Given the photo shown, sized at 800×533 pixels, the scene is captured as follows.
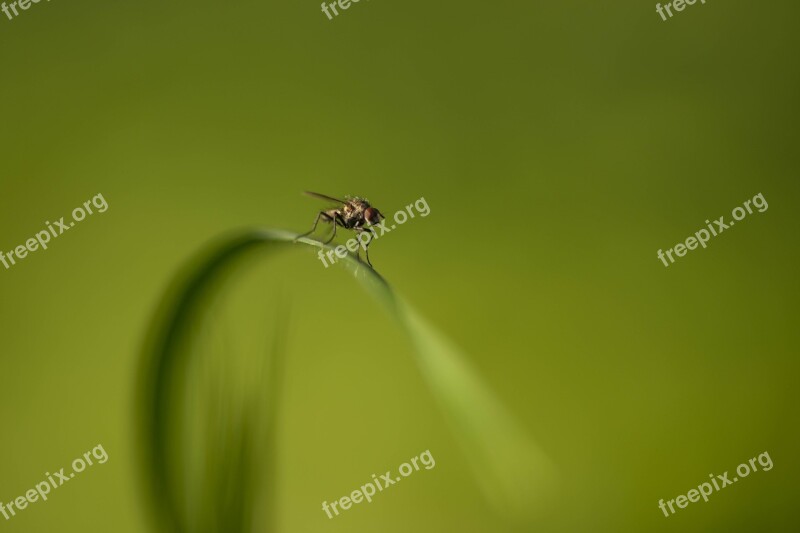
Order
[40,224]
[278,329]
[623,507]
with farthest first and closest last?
[623,507] → [278,329] → [40,224]

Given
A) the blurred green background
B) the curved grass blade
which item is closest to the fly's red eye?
the curved grass blade

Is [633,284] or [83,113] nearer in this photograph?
[83,113]

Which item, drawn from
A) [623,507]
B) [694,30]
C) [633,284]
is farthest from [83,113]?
[623,507]

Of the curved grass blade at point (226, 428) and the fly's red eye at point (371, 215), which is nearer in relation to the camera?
the curved grass blade at point (226, 428)

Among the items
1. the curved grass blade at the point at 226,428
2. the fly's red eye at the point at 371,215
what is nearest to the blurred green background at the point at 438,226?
the fly's red eye at the point at 371,215

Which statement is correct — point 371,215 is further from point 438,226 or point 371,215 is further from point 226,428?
point 438,226

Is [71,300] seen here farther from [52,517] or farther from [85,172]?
[52,517]

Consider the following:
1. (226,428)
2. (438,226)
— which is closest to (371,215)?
(226,428)

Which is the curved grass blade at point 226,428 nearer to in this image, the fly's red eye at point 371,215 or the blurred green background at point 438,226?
the fly's red eye at point 371,215
